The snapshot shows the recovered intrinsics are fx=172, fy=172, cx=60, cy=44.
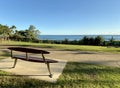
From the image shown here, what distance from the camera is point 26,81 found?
4703 millimetres

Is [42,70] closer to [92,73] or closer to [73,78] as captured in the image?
[73,78]

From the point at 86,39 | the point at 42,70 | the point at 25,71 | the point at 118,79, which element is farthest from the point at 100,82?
the point at 86,39

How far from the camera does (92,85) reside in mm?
4707

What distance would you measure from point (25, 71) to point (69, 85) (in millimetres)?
1791

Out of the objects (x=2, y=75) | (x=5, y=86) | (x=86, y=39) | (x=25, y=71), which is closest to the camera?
(x=5, y=86)

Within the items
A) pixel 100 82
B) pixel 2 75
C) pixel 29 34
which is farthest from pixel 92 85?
pixel 29 34

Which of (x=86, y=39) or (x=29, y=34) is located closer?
(x=86, y=39)

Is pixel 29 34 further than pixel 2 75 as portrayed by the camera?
Yes

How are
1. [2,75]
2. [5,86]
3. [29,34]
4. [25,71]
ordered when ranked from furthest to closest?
[29,34] → [25,71] → [2,75] → [5,86]

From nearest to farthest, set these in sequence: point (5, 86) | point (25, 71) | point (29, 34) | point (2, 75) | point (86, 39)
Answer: point (5, 86) < point (2, 75) < point (25, 71) < point (86, 39) < point (29, 34)

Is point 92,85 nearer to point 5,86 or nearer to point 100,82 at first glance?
point 100,82

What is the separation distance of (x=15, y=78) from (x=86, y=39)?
31.4 m

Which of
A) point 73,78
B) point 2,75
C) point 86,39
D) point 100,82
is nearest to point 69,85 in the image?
point 73,78

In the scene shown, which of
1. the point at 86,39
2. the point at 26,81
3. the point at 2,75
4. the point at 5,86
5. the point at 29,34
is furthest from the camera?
the point at 29,34
